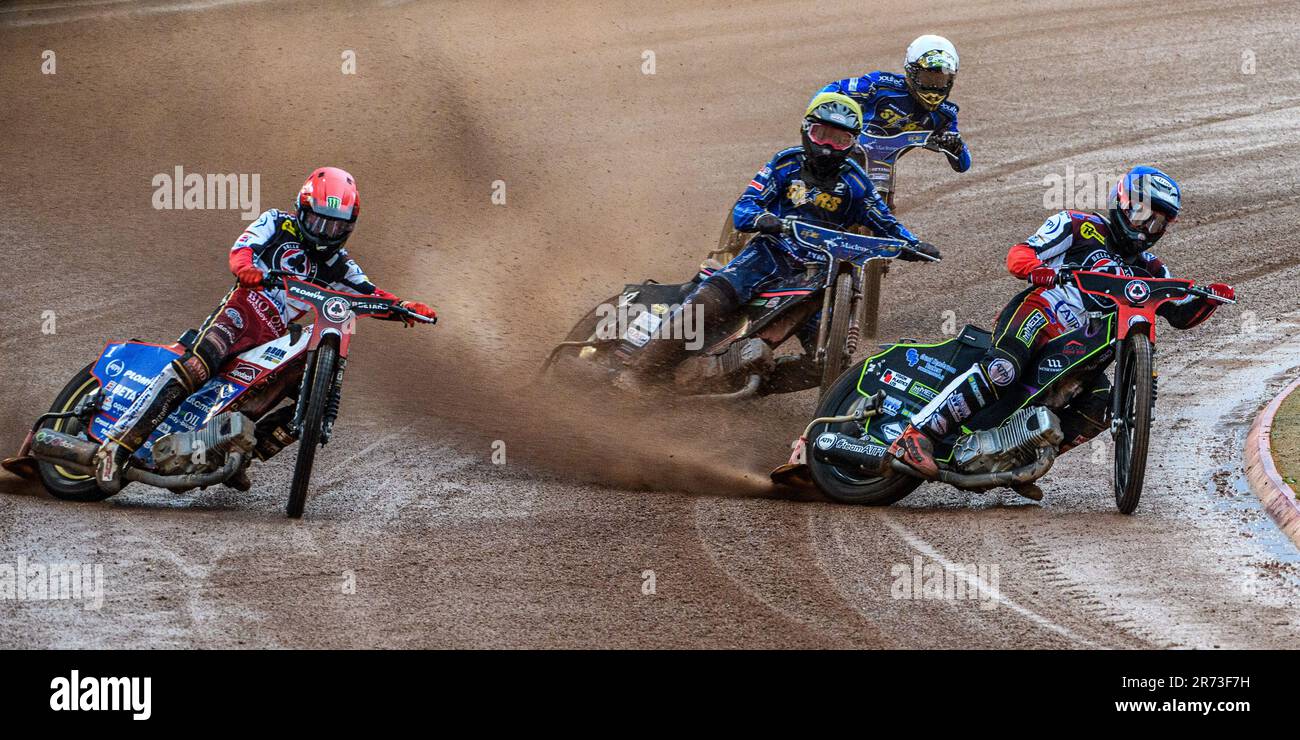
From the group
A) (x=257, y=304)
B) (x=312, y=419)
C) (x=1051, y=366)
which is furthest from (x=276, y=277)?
(x=1051, y=366)

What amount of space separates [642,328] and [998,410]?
137 inches

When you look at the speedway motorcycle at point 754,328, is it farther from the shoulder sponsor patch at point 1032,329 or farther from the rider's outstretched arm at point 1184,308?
the rider's outstretched arm at point 1184,308

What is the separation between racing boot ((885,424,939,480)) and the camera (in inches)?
431

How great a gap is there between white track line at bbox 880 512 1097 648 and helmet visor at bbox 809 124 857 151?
3.23 metres

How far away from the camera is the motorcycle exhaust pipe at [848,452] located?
11180 millimetres

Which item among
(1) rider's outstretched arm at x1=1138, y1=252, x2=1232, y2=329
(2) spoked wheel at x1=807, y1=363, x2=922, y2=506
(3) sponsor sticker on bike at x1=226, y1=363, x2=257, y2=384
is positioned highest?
(1) rider's outstretched arm at x1=1138, y1=252, x2=1232, y2=329

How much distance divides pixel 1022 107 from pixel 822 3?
5.16m

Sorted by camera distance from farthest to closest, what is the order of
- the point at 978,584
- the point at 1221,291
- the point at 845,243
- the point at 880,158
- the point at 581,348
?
the point at 880,158, the point at 581,348, the point at 845,243, the point at 1221,291, the point at 978,584

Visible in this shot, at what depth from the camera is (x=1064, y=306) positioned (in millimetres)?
11023

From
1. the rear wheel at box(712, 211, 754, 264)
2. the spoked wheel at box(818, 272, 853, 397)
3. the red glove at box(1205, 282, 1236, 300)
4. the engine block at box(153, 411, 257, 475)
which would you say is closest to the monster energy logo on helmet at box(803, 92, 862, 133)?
the spoked wheel at box(818, 272, 853, 397)

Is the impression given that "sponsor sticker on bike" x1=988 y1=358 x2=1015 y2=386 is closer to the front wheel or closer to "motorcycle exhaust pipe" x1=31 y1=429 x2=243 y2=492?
the front wheel

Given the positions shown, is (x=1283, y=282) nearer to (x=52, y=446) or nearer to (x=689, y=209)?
(x=689, y=209)

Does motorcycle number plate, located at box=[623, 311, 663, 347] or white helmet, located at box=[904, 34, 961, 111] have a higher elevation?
white helmet, located at box=[904, 34, 961, 111]

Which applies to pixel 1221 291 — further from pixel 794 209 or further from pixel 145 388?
pixel 145 388
